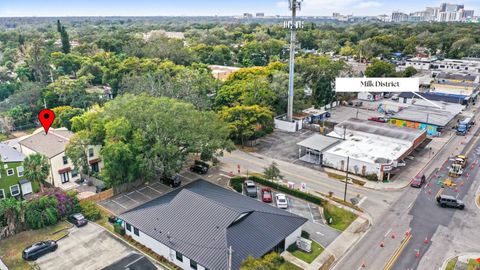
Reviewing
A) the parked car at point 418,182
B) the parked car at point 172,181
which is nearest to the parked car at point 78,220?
the parked car at point 172,181

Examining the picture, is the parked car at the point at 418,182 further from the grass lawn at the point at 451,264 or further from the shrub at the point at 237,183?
the shrub at the point at 237,183

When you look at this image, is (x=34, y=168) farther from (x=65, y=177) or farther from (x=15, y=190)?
(x=65, y=177)

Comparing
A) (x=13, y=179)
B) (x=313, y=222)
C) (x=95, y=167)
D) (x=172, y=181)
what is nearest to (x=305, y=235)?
(x=313, y=222)

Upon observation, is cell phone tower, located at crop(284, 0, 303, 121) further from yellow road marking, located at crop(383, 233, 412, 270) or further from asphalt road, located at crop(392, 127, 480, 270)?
yellow road marking, located at crop(383, 233, 412, 270)

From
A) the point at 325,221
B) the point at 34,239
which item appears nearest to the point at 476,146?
the point at 325,221

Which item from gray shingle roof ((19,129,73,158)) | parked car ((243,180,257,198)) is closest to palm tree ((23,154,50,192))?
gray shingle roof ((19,129,73,158))
